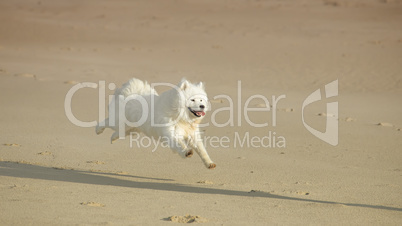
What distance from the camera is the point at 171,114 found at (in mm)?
6848

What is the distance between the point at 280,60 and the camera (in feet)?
70.8

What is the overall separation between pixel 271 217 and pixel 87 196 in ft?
6.04

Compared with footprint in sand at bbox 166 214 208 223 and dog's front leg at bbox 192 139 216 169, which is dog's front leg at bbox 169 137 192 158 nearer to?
dog's front leg at bbox 192 139 216 169

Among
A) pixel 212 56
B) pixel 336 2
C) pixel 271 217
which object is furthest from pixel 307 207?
pixel 336 2

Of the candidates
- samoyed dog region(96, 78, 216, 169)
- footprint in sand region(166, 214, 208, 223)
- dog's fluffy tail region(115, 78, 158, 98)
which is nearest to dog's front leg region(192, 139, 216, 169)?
samoyed dog region(96, 78, 216, 169)

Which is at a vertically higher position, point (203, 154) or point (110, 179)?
point (203, 154)

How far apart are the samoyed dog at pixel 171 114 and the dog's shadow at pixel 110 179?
0.40 meters

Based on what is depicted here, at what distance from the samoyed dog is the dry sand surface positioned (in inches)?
19.5

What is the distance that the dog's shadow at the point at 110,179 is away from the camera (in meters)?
6.36

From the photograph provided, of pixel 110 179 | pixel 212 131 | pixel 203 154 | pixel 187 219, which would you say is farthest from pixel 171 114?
pixel 212 131

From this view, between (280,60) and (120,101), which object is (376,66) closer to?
(280,60)

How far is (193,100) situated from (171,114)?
1.11 feet

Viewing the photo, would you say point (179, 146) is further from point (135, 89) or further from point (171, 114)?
point (135, 89)

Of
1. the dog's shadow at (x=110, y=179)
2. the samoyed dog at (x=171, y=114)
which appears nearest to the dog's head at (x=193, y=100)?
the samoyed dog at (x=171, y=114)
